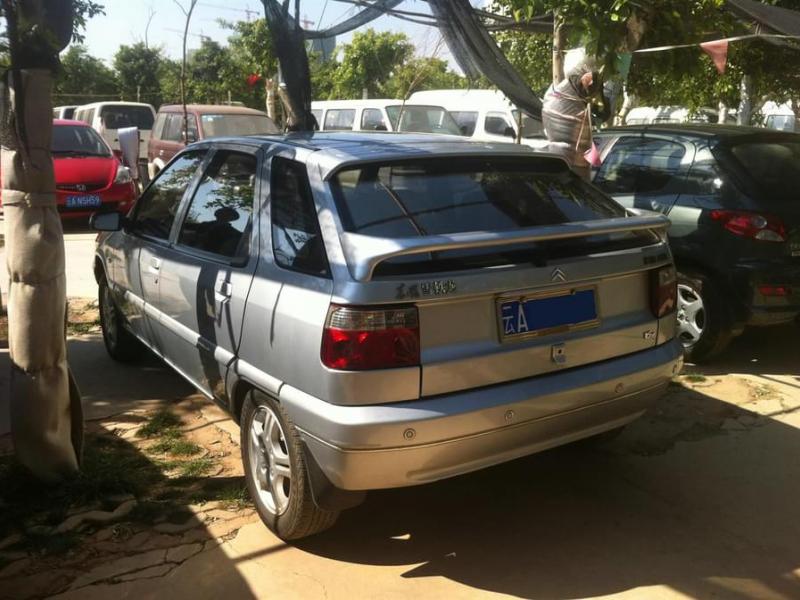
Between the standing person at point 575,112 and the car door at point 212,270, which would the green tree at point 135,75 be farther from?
the car door at point 212,270

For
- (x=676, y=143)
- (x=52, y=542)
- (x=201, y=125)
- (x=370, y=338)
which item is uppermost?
(x=201, y=125)

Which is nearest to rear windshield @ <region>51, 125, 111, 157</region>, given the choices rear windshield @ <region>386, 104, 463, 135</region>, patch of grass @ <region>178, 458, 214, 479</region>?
rear windshield @ <region>386, 104, 463, 135</region>

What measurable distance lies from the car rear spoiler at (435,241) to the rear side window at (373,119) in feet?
39.8

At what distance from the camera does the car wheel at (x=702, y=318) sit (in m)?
5.36

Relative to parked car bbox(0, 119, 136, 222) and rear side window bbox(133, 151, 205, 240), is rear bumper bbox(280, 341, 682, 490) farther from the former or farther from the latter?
parked car bbox(0, 119, 136, 222)

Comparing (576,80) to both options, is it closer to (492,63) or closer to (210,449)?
(492,63)

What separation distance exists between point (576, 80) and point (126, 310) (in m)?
3.54

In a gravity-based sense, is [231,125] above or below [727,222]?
above

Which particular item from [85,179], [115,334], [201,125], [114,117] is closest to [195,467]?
[115,334]

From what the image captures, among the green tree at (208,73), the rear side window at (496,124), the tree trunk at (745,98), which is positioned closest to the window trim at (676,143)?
the tree trunk at (745,98)

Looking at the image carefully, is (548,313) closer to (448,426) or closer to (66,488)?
(448,426)

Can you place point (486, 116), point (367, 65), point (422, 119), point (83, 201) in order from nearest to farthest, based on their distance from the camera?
1. point (83, 201)
2. point (486, 116)
3. point (422, 119)
4. point (367, 65)

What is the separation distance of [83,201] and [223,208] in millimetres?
9046

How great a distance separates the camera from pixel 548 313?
9.81 ft
